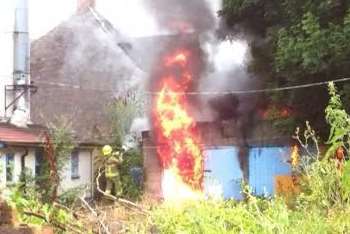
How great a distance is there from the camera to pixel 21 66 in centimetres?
2186

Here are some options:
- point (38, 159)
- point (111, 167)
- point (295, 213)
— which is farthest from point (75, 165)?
point (295, 213)

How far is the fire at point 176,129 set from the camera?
70.9 feet

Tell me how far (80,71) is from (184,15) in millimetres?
10845

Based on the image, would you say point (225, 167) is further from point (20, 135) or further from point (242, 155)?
point (20, 135)

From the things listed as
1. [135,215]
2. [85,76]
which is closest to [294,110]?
[135,215]

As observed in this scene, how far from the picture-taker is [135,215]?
608cm

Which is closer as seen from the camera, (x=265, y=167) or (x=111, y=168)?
(x=111, y=168)

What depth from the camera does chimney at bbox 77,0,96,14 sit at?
32750 mm

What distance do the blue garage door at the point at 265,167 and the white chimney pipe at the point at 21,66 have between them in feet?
25.5

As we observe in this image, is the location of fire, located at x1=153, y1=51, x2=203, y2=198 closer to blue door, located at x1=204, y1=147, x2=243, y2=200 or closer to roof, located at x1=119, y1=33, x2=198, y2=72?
blue door, located at x1=204, y1=147, x2=243, y2=200

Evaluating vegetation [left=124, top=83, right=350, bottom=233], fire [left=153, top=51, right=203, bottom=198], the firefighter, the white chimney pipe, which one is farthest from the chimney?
vegetation [left=124, top=83, right=350, bottom=233]

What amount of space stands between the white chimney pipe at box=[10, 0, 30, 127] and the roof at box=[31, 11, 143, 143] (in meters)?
7.37

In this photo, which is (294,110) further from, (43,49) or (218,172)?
(43,49)

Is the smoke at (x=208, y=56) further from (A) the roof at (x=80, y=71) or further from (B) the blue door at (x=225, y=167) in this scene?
(A) the roof at (x=80, y=71)
